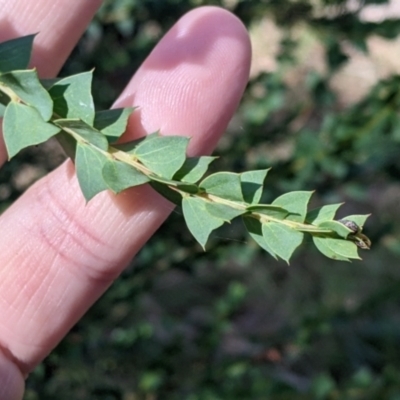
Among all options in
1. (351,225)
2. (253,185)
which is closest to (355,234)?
(351,225)

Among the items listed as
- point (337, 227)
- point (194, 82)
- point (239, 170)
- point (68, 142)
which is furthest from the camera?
point (239, 170)

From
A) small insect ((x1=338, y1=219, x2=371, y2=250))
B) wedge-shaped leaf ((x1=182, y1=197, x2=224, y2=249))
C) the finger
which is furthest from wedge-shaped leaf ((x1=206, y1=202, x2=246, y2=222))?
the finger

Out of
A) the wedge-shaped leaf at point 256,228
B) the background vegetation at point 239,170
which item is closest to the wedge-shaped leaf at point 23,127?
the wedge-shaped leaf at point 256,228

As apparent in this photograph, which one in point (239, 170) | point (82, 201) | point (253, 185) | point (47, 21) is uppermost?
point (47, 21)

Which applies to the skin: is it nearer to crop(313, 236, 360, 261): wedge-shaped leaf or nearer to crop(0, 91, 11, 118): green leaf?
crop(0, 91, 11, 118): green leaf

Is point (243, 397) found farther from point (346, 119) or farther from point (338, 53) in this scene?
point (338, 53)

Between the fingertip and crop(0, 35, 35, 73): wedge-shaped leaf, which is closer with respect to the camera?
crop(0, 35, 35, 73): wedge-shaped leaf

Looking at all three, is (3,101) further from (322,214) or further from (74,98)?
(322,214)

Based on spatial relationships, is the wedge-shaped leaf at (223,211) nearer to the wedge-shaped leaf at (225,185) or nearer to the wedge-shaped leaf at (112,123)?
the wedge-shaped leaf at (225,185)
